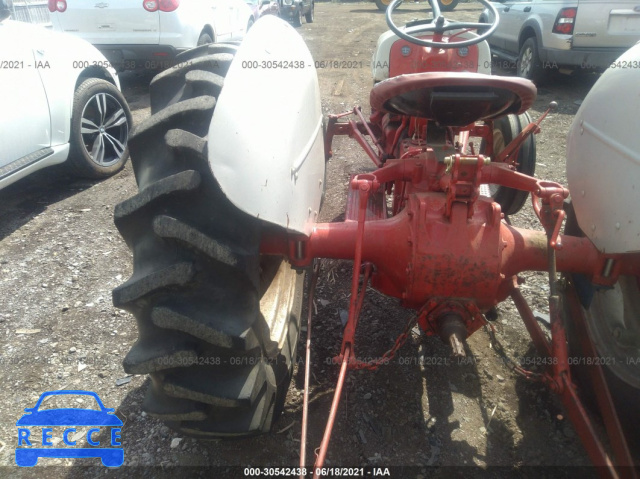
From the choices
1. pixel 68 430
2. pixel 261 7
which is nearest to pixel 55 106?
pixel 68 430

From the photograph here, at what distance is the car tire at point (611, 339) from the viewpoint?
182 centimetres

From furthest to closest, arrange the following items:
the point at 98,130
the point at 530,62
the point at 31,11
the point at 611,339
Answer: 1. the point at 31,11
2. the point at 530,62
3. the point at 98,130
4. the point at 611,339

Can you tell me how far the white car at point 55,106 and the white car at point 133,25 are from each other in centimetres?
209

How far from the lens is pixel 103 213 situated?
3.98 m

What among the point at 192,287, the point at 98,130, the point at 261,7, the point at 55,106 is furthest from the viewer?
the point at 261,7

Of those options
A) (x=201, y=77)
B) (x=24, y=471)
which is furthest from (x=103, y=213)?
(x=201, y=77)

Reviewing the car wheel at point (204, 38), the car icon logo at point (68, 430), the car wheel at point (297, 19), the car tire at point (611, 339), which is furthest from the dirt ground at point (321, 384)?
the car wheel at point (297, 19)

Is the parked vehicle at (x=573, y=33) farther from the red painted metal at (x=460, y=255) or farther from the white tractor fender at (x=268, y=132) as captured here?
the white tractor fender at (x=268, y=132)

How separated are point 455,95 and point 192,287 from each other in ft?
3.61

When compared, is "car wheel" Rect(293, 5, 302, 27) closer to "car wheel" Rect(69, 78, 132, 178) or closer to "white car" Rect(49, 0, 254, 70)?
"white car" Rect(49, 0, 254, 70)

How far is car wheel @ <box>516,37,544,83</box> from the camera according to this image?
783cm

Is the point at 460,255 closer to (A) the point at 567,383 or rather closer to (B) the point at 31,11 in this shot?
(A) the point at 567,383

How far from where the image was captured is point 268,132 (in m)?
1.48

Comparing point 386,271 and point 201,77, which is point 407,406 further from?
point 201,77
